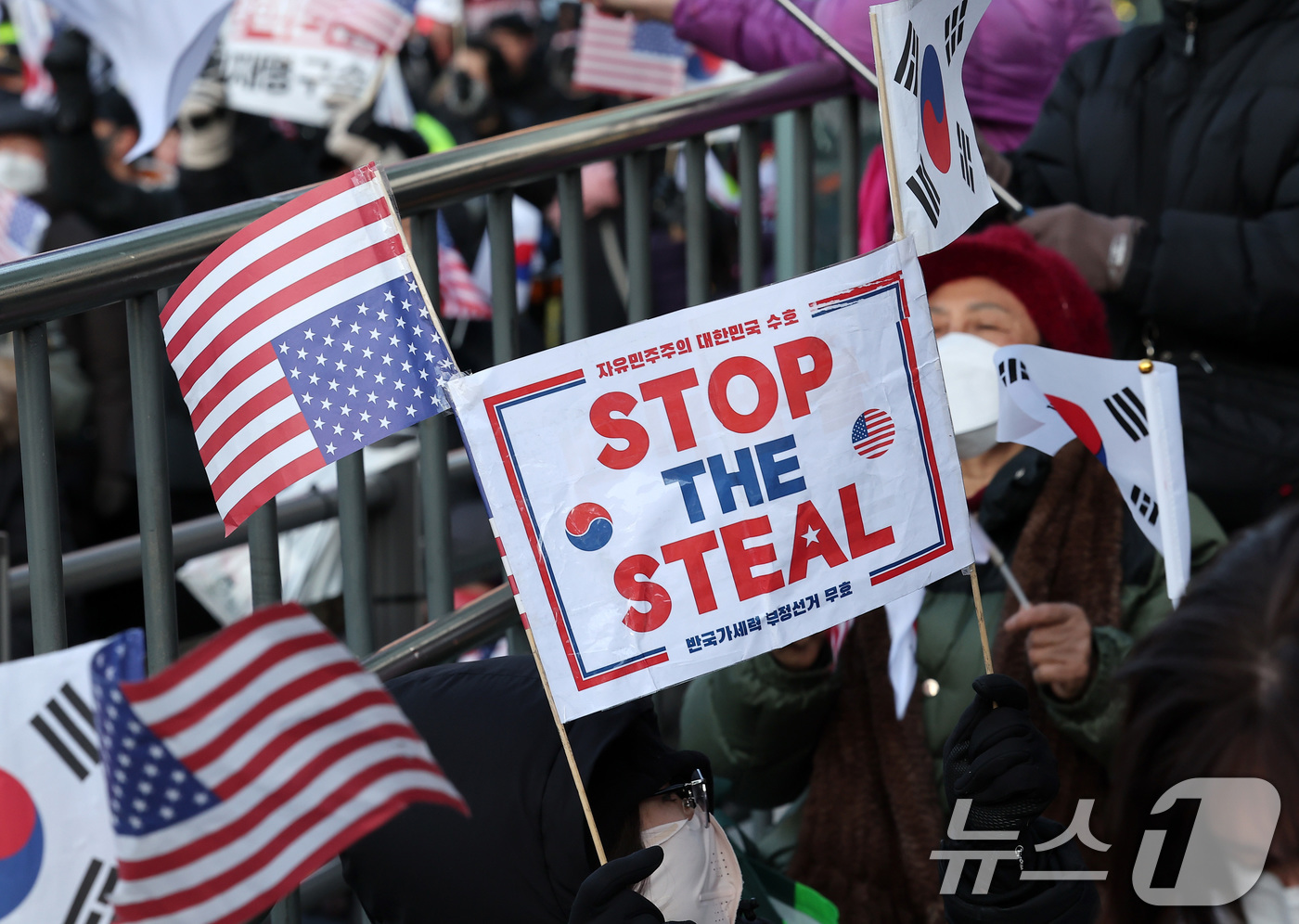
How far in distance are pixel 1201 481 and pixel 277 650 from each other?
2.21 meters

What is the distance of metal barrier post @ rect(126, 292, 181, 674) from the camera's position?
7.01 ft

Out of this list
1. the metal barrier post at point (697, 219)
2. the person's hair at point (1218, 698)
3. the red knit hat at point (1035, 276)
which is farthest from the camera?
the metal barrier post at point (697, 219)

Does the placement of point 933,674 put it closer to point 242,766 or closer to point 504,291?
point 504,291

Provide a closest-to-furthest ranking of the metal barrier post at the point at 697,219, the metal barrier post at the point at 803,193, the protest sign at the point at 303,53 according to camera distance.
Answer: the metal barrier post at the point at 697,219 → the metal barrier post at the point at 803,193 → the protest sign at the point at 303,53

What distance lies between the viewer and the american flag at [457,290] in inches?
200

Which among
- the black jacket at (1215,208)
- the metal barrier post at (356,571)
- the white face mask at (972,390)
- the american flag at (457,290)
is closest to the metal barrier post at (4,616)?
the metal barrier post at (356,571)

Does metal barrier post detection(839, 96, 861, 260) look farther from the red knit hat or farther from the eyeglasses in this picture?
the eyeglasses

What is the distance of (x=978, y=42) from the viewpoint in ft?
11.5

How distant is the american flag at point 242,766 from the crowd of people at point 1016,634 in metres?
0.39

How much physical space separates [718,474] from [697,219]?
136 cm

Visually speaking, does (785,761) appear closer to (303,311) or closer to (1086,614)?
(1086,614)

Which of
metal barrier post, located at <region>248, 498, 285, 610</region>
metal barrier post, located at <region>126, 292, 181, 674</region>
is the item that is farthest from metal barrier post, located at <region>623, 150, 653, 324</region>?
metal barrier post, located at <region>126, 292, 181, 674</region>

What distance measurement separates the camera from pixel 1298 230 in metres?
3.00

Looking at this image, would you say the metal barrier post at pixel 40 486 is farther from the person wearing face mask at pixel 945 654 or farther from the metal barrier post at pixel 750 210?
the metal barrier post at pixel 750 210
